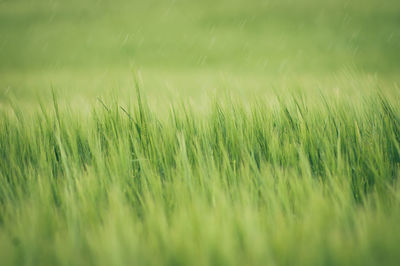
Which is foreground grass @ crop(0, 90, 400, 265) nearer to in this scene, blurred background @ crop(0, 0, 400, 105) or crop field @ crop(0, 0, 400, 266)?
crop field @ crop(0, 0, 400, 266)

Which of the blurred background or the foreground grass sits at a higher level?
the blurred background

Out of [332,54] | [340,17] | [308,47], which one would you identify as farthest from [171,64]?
[340,17]

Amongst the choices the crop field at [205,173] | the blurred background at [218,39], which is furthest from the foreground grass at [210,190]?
the blurred background at [218,39]

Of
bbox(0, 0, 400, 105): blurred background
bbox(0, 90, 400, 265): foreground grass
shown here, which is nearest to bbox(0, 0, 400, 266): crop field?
bbox(0, 90, 400, 265): foreground grass

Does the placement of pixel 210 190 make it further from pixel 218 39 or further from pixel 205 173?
pixel 218 39

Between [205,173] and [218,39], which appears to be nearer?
[205,173]

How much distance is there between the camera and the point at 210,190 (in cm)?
57

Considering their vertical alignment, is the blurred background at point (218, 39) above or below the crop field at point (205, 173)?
above

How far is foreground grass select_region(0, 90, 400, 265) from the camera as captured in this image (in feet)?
1.35

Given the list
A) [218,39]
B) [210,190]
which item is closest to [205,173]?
[210,190]

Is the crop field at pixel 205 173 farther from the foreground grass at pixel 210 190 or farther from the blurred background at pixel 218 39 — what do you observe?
the blurred background at pixel 218 39

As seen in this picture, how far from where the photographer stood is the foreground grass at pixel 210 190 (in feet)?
1.35

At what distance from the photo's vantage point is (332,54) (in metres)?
11.2

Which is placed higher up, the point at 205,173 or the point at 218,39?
the point at 218,39
